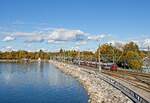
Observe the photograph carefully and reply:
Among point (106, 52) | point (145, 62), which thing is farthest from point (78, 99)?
point (106, 52)

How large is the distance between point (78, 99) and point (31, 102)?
7.91 meters

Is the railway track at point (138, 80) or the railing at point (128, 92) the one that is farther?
the railway track at point (138, 80)

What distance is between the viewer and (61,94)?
6153 cm

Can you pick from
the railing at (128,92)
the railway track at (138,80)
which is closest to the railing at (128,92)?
the railing at (128,92)

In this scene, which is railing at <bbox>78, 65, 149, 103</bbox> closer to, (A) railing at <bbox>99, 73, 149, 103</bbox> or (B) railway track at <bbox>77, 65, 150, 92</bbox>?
A: (A) railing at <bbox>99, 73, 149, 103</bbox>

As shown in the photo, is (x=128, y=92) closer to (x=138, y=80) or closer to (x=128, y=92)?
(x=128, y=92)

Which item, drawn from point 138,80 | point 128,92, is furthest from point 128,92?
point 138,80

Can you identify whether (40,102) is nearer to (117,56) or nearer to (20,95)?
(20,95)

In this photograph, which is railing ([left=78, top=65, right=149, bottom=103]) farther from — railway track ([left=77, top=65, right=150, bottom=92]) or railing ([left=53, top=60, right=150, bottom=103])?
railway track ([left=77, top=65, right=150, bottom=92])

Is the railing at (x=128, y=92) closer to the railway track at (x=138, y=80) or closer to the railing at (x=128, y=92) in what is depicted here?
the railing at (x=128, y=92)

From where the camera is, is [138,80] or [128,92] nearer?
[128,92]

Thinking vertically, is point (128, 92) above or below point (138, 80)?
below

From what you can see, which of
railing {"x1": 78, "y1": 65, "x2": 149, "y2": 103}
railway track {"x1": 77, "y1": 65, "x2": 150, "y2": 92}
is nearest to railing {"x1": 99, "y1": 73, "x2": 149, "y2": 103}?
railing {"x1": 78, "y1": 65, "x2": 149, "y2": 103}

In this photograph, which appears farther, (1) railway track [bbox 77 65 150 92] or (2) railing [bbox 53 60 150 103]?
(1) railway track [bbox 77 65 150 92]
